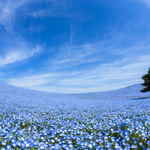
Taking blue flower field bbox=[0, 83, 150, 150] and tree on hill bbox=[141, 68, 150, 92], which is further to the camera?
tree on hill bbox=[141, 68, 150, 92]

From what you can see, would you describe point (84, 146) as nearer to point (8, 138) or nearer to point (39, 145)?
point (39, 145)

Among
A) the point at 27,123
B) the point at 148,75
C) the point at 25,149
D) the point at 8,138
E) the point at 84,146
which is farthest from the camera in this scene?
→ the point at 148,75

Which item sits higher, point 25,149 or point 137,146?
point 25,149

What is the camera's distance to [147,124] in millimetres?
5270

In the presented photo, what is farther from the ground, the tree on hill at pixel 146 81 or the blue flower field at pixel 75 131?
the tree on hill at pixel 146 81

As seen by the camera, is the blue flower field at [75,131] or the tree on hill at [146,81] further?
the tree on hill at [146,81]

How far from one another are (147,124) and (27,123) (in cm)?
Answer: 546

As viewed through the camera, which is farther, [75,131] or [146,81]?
[146,81]

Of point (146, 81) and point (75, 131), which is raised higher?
point (146, 81)

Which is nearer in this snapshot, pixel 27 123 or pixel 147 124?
pixel 147 124

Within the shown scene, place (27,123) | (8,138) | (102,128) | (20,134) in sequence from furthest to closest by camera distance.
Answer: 1. (27,123)
2. (102,128)
3. (20,134)
4. (8,138)

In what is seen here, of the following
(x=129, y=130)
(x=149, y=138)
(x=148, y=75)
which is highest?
(x=148, y=75)

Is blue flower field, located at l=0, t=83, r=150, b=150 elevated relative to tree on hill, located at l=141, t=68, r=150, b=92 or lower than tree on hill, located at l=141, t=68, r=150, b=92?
lower

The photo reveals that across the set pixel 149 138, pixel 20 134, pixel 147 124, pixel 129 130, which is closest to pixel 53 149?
pixel 20 134
